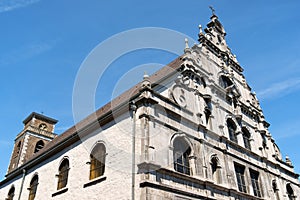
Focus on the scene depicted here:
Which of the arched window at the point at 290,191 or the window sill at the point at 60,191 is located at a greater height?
the arched window at the point at 290,191

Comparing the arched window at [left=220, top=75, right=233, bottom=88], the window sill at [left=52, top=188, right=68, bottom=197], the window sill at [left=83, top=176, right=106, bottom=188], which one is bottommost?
the window sill at [left=83, top=176, right=106, bottom=188]

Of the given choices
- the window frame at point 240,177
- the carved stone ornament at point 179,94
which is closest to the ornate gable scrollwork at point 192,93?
the carved stone ornament at point 179,94

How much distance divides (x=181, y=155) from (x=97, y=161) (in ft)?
14.6

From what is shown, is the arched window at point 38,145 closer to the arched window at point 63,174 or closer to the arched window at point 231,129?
the arched window at point 63,174

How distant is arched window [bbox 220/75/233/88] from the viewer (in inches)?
754

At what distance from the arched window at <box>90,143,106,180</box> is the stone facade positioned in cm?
29

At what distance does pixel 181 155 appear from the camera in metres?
12.1

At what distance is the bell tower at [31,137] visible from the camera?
95.1ft

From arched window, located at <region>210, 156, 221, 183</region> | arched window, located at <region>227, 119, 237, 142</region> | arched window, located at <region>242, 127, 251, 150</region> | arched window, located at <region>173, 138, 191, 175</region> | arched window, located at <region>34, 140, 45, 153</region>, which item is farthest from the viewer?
arched window, located at <region>34, 140, 45, 153</region>

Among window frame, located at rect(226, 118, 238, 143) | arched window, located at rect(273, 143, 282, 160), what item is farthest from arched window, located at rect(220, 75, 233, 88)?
arched window, located at rect(273, 143, 282, 160)

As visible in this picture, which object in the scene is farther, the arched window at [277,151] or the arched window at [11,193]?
the arched window at [277,151]

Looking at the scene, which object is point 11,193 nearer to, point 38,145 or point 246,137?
point 38,145

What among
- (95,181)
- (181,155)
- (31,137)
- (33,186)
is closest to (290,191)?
(181,155)

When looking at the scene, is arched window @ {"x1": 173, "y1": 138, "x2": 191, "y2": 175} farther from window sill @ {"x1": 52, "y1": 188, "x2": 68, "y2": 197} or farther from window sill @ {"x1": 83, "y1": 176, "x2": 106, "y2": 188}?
window sill @ {"x1": 52, "y1": 188, "x2": 68, "y2": 197}
